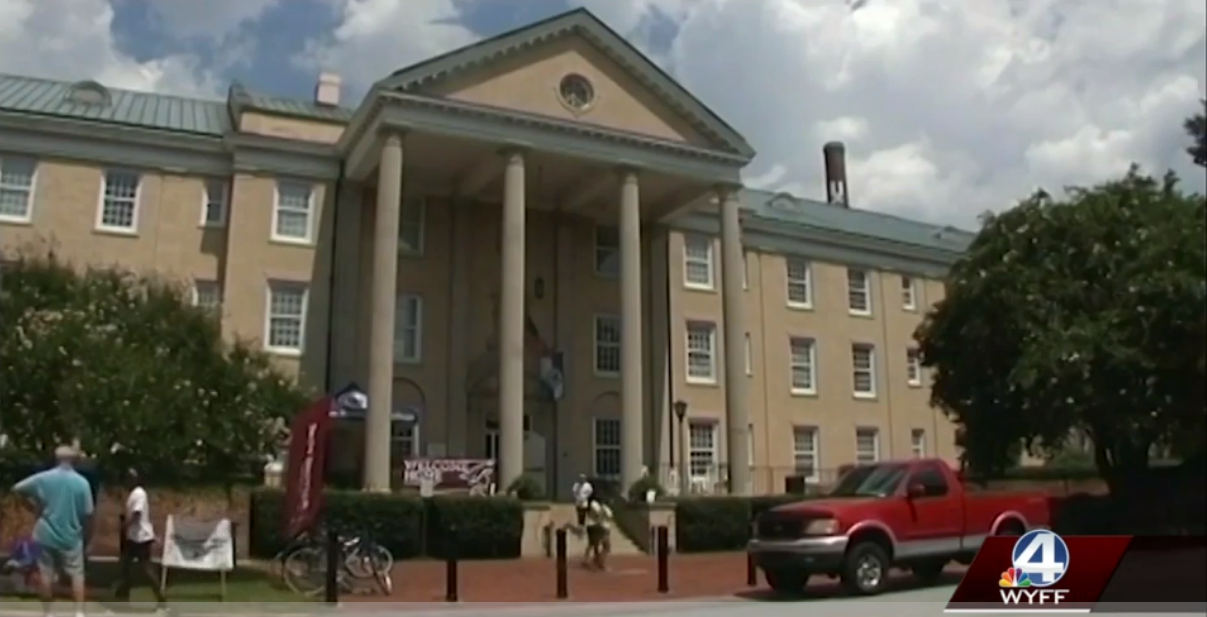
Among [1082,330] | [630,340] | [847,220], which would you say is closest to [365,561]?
[1082,330]

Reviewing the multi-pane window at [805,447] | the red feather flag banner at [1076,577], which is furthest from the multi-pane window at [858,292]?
the red feather flag banner at [1076,577]

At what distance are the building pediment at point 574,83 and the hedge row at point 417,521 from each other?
945 cm

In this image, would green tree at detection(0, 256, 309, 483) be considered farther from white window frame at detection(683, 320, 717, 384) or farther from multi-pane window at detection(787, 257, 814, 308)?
multi-pane window at detection(787, 257, 814, 308)

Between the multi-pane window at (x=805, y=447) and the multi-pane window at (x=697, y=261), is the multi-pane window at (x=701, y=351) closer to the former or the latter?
the multi-pane window at (x=697, y=261)

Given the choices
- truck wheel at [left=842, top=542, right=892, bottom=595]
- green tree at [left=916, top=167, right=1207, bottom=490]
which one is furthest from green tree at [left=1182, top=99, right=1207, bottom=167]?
truck wheel at [left=842, top=542, right=892, bottom=595]

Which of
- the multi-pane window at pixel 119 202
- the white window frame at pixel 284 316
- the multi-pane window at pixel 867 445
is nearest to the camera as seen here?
the multi-pane window at pixel 119 202

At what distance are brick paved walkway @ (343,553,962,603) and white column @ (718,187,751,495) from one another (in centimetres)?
523

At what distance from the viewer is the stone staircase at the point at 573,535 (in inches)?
859

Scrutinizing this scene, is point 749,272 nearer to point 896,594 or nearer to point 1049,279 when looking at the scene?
point 1049,279

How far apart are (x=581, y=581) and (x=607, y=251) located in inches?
594

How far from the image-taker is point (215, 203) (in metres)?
26.8

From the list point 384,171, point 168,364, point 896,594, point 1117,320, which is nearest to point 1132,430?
point 1117,320

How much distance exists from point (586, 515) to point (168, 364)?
820 centimetres

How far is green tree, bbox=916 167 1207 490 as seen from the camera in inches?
449
